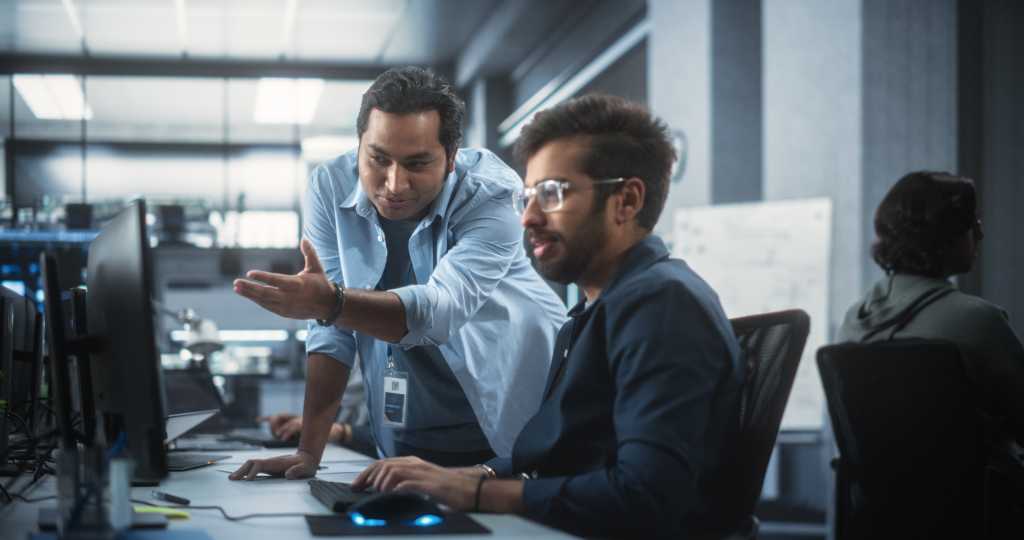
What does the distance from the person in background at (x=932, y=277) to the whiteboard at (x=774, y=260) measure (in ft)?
4.87

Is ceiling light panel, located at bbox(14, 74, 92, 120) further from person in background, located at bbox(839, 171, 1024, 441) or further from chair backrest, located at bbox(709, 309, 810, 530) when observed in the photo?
chair backrest, located at bbox(709, 309, 810, 530)

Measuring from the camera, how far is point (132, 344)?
3.99ft

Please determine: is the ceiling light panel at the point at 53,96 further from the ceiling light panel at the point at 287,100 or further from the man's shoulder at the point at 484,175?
the man's shoulder at the point at 484,175

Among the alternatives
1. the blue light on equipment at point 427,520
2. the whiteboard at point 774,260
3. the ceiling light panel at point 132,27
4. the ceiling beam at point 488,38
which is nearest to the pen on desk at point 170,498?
the blue light on equipment at point 427,520

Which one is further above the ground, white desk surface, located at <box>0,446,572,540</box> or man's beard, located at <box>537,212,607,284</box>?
man's beard, located at <box>537,212,607,284</box>

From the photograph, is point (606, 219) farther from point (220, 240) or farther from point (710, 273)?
point (220, 240)

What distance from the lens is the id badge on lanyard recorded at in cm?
200

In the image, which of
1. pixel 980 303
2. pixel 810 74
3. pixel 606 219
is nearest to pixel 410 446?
pixel 606 219

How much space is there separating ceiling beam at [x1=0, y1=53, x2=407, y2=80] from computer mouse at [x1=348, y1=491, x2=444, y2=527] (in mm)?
7973

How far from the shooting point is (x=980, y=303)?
7.26ft

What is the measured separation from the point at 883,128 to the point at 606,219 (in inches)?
106

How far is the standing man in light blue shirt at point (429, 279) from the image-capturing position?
1.91 metres

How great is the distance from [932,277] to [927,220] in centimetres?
14

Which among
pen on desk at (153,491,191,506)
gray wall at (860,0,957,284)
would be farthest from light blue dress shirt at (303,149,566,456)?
gray wall at (860,0,957,284)
